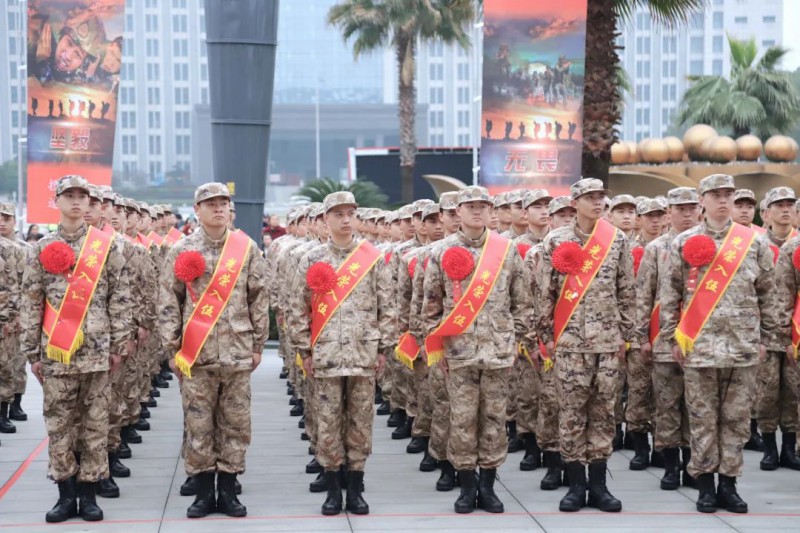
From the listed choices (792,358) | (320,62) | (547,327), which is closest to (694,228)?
(547,327)

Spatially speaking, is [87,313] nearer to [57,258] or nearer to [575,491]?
[57,258]

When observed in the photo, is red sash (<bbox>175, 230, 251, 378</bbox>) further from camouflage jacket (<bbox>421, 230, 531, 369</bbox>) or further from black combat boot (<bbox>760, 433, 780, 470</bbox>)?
black combat boot (<bbox>760, 433, 780, 470</bbox>)

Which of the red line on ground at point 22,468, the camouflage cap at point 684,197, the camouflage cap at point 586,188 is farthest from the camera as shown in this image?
the red line on ground at point 22,468

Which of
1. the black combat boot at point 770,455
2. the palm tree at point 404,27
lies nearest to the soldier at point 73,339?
the black combat boot at point 770,455

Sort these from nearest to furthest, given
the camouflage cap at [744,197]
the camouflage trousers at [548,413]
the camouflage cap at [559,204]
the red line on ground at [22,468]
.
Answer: the camouflage trousers at [548,413], the red line on ground at [22,468], the camouflage cap at [559,204], the camouflage cap at [744,197]

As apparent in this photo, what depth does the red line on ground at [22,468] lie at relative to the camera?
9906 millimetres

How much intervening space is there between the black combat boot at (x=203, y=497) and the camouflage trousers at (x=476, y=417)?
5.64 ft

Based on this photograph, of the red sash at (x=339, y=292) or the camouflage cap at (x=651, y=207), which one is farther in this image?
the camouflage cap at (x=651, y=207)

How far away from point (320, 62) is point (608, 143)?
12955 cm

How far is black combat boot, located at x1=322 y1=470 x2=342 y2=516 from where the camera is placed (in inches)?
346

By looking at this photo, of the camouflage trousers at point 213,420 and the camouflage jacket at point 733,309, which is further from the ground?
the camouflage jacket at point 733,309

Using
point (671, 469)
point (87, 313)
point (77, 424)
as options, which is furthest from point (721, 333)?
point (77, 424)

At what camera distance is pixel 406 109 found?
4209cm

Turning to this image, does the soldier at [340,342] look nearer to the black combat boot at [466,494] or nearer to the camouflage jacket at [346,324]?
the camouflage jacket at [346,324]
